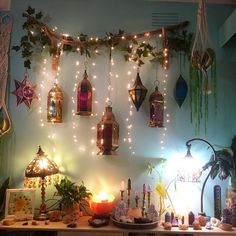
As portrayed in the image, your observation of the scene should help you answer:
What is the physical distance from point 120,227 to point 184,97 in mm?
1148

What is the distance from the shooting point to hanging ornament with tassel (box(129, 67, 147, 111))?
2415 mm

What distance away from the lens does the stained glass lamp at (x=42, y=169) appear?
7.50ft

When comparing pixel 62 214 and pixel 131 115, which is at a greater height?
pixel 131 115

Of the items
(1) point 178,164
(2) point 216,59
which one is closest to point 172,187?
(1) point 178,164

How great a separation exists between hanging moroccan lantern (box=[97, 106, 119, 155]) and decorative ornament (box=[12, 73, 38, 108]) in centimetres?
64

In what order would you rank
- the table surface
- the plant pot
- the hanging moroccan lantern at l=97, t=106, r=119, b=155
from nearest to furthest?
the table surface
the plant pot
the hanging moroccan lantern at l=97, t=106, r=119, b=155

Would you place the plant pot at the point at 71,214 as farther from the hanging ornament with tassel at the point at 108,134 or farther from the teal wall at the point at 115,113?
the hanging ornament with tassel at the point at 108,134

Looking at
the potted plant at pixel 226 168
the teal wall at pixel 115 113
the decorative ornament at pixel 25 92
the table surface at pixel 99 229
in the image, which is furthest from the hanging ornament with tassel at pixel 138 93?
the table surface at pixel 99 229

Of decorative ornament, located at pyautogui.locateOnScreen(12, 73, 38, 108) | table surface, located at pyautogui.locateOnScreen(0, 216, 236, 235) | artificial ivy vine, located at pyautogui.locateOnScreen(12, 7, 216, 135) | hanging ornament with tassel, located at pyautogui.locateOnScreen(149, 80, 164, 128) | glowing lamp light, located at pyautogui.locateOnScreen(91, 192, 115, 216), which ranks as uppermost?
artificial ivy vine, located at pyautogui.locateOnScreen(12, 7, 216, 135)

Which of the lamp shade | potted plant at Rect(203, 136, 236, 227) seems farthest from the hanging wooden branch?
potted plant at Rect(203, 136, 236, 227)

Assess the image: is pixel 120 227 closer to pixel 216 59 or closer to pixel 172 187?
pixel 172 187

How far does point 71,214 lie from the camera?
2.24m

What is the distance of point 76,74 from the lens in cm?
257

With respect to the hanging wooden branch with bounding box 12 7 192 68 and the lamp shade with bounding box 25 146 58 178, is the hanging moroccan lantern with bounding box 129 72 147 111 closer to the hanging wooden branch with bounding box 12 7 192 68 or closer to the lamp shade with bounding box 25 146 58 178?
the hanging wooden branch with bounding box 12 7 192 68
